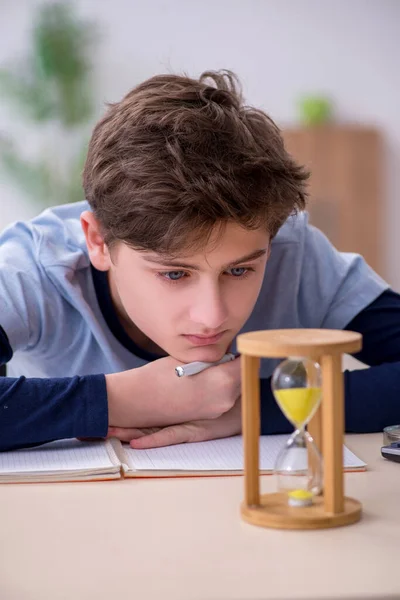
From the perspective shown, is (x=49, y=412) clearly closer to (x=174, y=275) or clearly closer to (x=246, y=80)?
(x=174, y=275)

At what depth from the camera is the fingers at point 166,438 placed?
1.15 m

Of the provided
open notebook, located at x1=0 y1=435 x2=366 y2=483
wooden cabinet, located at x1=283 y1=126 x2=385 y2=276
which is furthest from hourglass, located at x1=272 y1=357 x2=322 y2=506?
wooden cabinet, located at x1=283 y1=126 x2=385 y2=276

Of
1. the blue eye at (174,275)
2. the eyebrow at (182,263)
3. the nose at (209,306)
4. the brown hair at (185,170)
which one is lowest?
the nose at (209,306)

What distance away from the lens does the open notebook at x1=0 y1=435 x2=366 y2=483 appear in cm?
100

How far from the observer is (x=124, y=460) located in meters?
1.08

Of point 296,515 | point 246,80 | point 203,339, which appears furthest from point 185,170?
point 246,80

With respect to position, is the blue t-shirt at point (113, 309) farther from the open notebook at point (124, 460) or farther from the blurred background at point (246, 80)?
the blurred background at point (246, 80)

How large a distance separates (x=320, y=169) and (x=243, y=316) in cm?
416

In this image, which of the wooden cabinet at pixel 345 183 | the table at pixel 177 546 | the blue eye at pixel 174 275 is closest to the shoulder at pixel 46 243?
the blue eye at pixel 174 275

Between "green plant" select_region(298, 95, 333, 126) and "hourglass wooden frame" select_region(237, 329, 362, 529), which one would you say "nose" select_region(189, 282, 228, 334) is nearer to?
"hourglass wooden frame" select_region(237, 329, 362, 529)

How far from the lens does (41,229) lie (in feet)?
4.97

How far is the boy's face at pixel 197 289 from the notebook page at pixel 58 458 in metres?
0.18

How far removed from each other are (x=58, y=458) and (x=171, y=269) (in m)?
0.28

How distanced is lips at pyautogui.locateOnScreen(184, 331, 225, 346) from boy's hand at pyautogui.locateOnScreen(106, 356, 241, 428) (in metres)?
0.05
